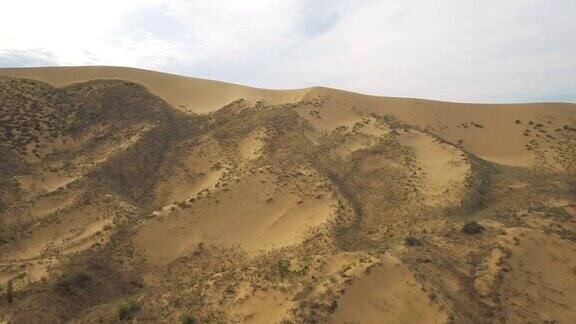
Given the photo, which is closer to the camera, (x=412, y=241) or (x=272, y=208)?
(x=412, y=241)

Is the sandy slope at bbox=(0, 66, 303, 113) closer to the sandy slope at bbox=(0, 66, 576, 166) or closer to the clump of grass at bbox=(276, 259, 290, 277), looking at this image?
the sandy slope at bbox=(0, 66, 576, 166)

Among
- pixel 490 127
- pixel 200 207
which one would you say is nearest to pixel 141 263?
pixel 200 207

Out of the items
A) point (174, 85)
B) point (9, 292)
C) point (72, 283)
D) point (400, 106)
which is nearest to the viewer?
point (9, 292)

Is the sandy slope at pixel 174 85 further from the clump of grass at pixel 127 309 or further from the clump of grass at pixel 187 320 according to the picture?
the clump of grass at pixel 187 320

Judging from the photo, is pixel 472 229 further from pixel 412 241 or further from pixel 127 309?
pixel 127 309

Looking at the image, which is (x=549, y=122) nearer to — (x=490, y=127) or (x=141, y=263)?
(x=490, y=127)

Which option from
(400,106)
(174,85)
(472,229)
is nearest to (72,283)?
(472,229)

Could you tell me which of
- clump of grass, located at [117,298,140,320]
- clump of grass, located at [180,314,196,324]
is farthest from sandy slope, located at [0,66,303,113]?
clump of grass, located at [180,314,196,324]

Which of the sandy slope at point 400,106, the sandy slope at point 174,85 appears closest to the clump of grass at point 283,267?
the sandy slope at point 400,106

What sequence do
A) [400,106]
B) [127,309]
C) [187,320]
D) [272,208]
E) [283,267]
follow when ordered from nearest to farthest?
[187,320] → [127,309] → [283,267] → [272,208] → [400,106]
